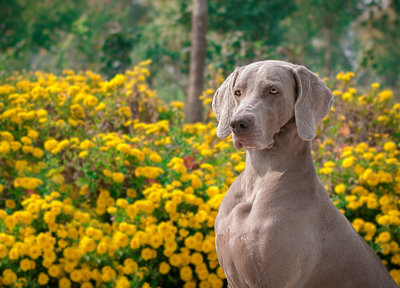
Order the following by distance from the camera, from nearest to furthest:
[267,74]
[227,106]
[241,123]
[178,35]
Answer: [241,123] → [267,74] → [227,106] → [178,35]

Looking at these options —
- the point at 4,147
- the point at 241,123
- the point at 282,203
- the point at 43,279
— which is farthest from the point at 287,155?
the point at 4,147

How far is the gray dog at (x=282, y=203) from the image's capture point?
1.87 meters

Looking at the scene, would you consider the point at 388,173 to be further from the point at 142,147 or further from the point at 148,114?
the point at 148,114

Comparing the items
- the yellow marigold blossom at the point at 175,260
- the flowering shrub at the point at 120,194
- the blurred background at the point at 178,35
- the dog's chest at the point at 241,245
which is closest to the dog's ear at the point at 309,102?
the dog's chest at the point at 241,245

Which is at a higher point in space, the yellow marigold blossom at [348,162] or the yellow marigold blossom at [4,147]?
the yellow marigold blossom at [348,162]

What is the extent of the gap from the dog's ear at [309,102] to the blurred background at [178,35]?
18.5 ft

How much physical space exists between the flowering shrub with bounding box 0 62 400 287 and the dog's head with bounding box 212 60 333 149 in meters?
1.71

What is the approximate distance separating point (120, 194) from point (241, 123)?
2571mm

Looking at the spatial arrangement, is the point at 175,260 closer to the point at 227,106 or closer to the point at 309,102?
the point at 227,106

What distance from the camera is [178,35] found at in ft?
56.6

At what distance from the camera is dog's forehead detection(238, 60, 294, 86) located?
74.8 inches

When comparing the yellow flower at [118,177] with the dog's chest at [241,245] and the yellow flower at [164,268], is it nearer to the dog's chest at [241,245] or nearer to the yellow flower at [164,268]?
the yellow flower at [164,268]

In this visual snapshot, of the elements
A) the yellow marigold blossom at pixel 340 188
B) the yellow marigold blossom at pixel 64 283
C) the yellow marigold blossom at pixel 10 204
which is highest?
the yellow marigold blossom at pixel 340 188

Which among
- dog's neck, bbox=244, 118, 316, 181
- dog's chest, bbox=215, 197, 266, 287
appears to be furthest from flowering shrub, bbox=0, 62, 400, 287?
dog's neck, bbox=244, 118, 316, 181
